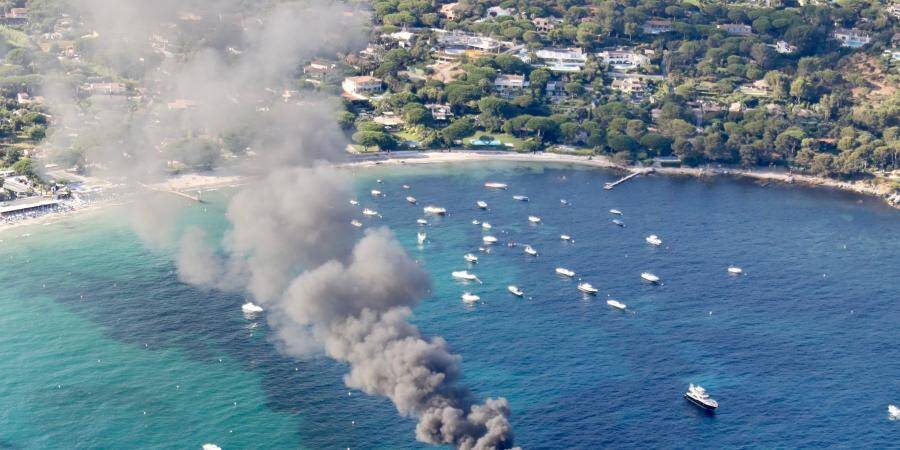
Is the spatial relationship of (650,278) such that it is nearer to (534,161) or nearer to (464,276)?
(464,276)

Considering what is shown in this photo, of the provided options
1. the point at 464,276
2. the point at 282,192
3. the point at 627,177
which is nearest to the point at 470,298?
the point at 464,276

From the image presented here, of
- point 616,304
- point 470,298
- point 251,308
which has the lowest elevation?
point 251,308

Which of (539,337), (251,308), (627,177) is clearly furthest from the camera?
(627,177)

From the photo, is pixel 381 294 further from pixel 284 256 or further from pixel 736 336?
pixel 736 336

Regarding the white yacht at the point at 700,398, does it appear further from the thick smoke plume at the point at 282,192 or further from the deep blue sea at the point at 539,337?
the thick smoke plume at the point at 282,192

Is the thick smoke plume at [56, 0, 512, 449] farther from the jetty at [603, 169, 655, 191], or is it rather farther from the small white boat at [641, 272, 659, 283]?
the jetty at [603, 169, 655, 191]
